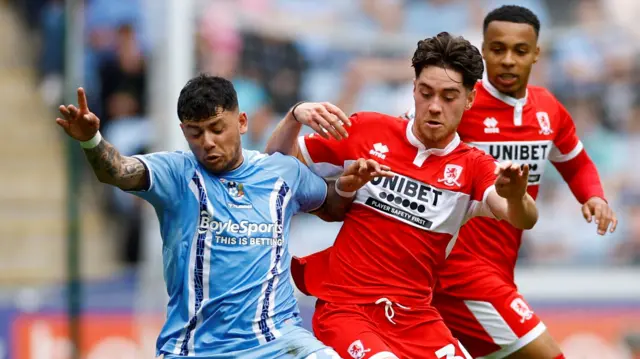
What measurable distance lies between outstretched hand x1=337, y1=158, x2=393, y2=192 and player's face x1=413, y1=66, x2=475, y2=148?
31 centimetres

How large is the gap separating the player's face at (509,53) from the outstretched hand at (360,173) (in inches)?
48.2

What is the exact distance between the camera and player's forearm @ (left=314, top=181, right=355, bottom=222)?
646 cm

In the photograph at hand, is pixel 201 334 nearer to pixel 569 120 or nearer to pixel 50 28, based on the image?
pixel 569 120

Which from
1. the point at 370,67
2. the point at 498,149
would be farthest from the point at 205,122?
the point at 370,67

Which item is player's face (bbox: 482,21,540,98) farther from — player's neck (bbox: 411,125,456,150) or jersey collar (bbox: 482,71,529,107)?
player's neck (bbox: 411,125,456,150)

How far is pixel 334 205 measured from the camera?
255 inches

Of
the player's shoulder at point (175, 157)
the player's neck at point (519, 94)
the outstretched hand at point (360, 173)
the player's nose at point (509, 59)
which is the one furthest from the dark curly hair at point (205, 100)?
the player's neck at point (519, 94)

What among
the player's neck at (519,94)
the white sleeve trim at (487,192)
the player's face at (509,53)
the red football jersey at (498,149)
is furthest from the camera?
the player's neck at (519,94)

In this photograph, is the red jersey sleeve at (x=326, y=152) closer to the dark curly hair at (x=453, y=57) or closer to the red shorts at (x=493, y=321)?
the dark curly hair at (x=453, y=57)

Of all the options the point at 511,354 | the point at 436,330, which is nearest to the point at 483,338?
the point at 511,354

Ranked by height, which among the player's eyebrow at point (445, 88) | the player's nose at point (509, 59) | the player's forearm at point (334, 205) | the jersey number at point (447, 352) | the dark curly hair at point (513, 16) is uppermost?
the dark curly hair at point (513, 16)

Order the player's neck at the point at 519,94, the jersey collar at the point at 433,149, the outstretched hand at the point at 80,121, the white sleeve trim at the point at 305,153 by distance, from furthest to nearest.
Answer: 1. the player's neck at the point at 519,94
2. the white sleeve trim at the point at 305,153
3. the jersey collar at the point at 433,149
4. the outstretched hand at the point at 80,121

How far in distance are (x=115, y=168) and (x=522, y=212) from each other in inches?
75.8

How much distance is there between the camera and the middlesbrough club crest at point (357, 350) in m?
6.10
